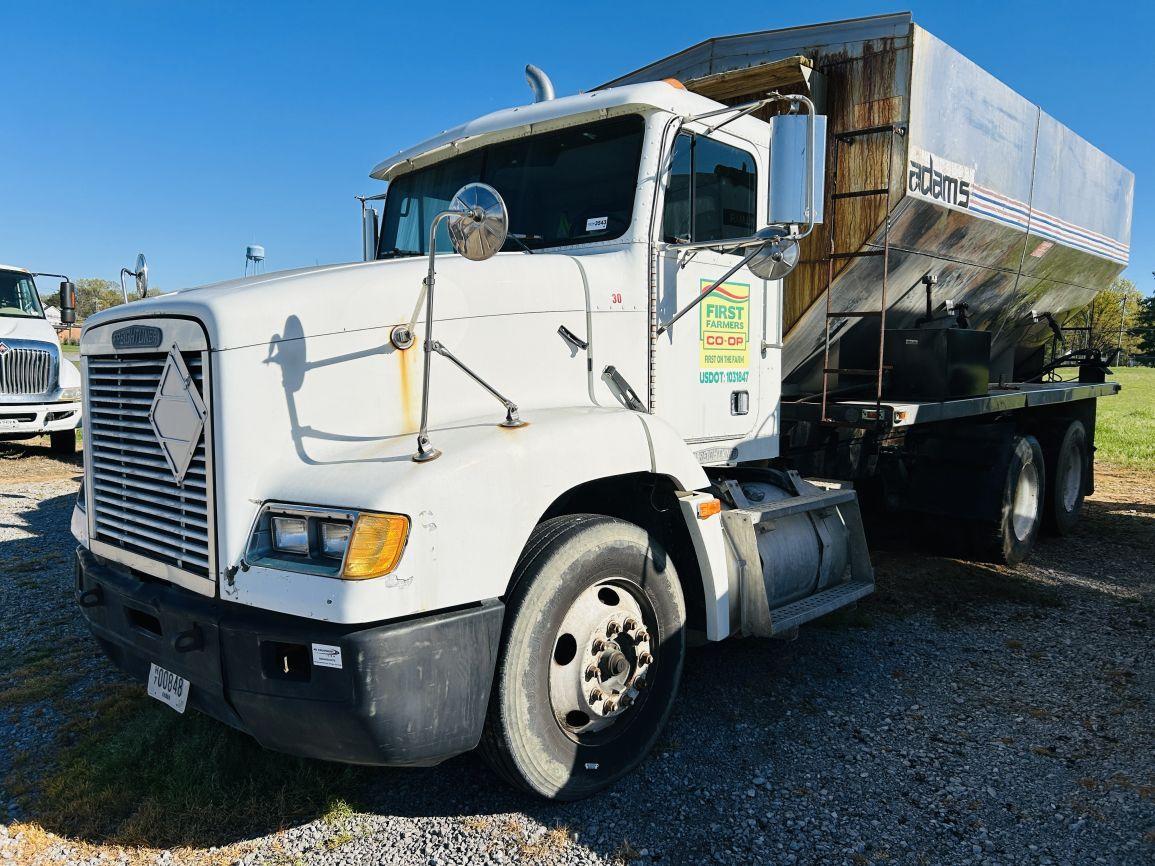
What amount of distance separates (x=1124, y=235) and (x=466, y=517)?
9.40 m

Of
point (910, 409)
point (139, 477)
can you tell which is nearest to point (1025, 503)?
point (910, 409)

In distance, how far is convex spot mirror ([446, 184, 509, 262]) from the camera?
2719mm

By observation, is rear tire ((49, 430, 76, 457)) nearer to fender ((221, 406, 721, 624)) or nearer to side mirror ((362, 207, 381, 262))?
side mirror ((362, 207, 381, 262))

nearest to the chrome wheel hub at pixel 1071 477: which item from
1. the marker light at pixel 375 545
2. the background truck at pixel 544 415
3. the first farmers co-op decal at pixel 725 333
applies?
the background truck at pixel 544 415

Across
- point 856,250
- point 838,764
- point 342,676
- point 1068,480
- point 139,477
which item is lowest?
point 838,764

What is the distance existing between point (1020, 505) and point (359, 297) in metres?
6.13

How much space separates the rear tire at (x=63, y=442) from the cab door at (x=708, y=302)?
481 inches

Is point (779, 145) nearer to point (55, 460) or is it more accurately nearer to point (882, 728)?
point (882, 728)

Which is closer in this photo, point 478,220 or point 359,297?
point 478,220

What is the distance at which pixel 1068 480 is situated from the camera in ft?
26.4

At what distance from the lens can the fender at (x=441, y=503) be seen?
252cm

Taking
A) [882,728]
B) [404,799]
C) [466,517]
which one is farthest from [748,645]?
[466,517]

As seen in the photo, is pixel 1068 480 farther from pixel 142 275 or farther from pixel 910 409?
pixel 142 275

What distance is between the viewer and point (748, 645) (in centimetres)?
494
